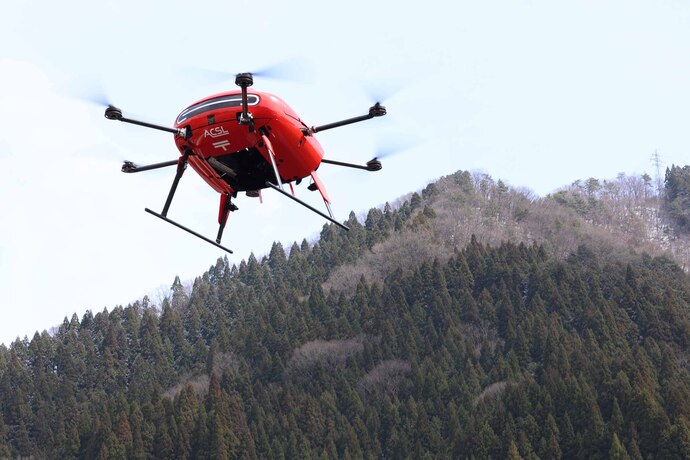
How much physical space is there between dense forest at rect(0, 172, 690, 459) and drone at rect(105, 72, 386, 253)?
107ft

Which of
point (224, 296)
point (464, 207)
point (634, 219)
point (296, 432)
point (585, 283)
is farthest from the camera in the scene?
point (634, 219)

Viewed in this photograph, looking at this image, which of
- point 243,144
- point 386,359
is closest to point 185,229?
point 243,144

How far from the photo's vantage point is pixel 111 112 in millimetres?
16719

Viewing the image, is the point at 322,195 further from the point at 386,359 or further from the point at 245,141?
the point at 386,359

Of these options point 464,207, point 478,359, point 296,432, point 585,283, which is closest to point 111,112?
point 296,432

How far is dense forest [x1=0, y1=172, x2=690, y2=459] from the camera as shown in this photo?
5397 centimetres

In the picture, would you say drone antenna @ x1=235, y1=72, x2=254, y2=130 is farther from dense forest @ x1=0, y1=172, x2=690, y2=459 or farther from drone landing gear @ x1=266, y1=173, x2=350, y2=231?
dense forest @ x1=0, y1=172, x2=690, y2=459

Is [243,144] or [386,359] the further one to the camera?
[386,359]

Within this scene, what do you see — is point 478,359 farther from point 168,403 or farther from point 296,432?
point 168,403

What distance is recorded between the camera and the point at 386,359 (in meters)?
70.9

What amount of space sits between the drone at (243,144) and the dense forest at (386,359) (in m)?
32.6

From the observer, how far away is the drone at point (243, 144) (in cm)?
1714

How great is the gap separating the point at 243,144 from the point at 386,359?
54.3m

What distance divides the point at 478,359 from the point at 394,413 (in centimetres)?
835
